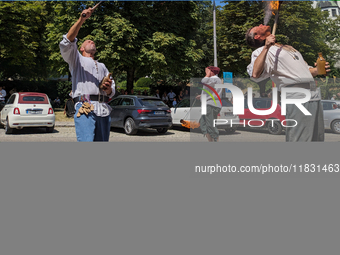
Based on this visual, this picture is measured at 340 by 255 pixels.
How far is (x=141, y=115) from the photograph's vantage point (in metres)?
11.8

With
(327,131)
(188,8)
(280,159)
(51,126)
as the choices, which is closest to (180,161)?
(280,159)

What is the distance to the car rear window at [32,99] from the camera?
39.4 feet

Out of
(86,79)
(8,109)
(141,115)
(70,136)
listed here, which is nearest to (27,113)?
(8,109)

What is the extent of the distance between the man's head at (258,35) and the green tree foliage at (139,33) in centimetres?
1322

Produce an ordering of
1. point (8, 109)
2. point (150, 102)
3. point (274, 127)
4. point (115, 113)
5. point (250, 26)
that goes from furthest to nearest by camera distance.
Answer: point (250, 26)
point (115, 113)
point (150, 102)
point (8, 109)
point (274, 127)

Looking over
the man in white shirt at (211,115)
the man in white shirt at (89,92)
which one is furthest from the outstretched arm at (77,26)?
the man in white shirt at (211,115)

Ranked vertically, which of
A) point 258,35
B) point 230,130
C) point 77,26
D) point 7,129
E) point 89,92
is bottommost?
point 7,129

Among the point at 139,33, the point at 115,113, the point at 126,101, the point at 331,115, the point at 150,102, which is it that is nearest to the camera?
the point at 331,115

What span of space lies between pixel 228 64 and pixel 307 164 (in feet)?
65.4

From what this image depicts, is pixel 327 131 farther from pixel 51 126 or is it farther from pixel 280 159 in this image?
pixel 51 126

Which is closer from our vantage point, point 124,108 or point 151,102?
point 151,102

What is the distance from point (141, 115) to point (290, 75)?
362 inches

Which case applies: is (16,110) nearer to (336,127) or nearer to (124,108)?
(124,108)

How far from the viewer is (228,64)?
21.5 m
